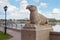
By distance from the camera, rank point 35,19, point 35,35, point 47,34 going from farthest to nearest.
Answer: point 47,34 < point 35,19 < point 35,35

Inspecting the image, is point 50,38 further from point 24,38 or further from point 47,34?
point 24,38

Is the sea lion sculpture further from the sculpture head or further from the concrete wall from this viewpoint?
the concrete wall

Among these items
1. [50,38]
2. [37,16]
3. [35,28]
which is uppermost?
[37,16]

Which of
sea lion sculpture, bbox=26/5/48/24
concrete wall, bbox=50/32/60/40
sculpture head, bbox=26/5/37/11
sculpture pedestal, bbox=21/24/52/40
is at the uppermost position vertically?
sculpture head, bbox=26/5/37/11

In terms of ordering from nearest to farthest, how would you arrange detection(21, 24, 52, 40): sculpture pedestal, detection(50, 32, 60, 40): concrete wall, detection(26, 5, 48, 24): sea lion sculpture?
detection(21, 24, 52, 40): sculpture pedestal
detection(26, 5, 48, 24): sea lion sculpture
detection(50, 32, 60, 40): concrete wall

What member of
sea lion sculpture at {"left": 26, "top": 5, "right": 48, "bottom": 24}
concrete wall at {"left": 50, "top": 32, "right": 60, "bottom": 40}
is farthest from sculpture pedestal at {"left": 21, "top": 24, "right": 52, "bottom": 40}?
concrete wall at {"left": 50, "top": 32, "right": 60, "bottom": 40}

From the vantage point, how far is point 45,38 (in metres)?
6.02

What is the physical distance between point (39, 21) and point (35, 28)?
462mm

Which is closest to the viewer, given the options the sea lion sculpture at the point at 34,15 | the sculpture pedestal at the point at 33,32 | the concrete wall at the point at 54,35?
the sculpture pedestal at the point at 33,32

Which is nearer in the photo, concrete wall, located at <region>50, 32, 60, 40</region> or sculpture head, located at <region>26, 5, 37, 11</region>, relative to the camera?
sculpture head, located at <region>26, 5, 37, 11</region>

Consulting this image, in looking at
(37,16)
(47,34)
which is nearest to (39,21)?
(37,16)

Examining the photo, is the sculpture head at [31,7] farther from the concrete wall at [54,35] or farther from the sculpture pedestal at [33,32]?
the concrete wall at [54,35]

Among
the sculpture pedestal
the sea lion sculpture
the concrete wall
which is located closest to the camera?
the sculpture pedestal

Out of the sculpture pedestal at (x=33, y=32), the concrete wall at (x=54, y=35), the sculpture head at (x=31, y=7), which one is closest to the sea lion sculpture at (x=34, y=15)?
the sculpture head at (x=31, y=7)
